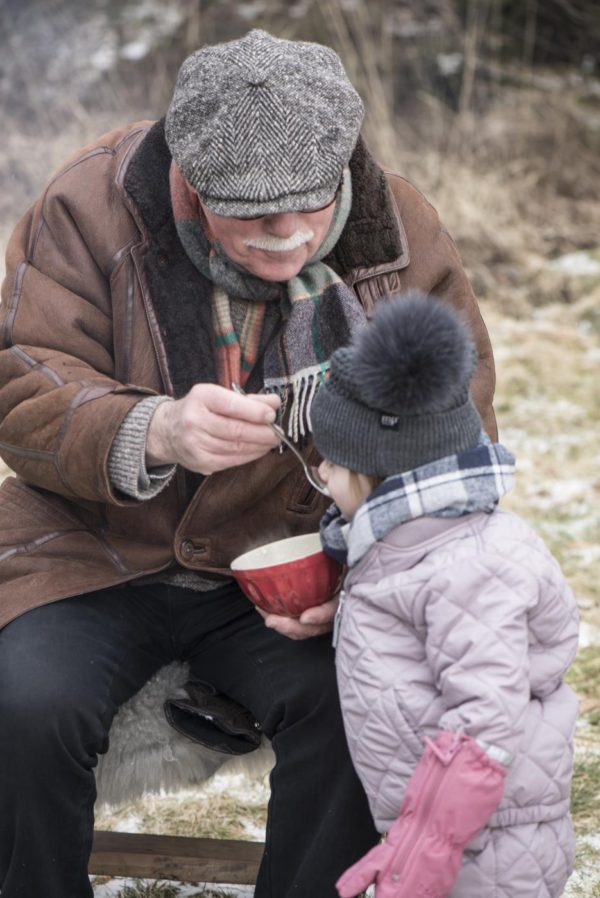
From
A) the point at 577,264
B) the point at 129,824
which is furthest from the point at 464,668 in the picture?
the point at 577,264

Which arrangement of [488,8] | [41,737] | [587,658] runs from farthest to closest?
1. [488,8]
2. [587,658]
3. [41,737]

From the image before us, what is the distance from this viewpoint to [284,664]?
1.98 meters

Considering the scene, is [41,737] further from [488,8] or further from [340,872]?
[488,8]

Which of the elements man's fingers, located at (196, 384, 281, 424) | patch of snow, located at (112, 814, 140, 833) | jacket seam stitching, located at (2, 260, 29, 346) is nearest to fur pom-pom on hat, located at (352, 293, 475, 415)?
man's fingers, located at (196, 384, 281, 424)

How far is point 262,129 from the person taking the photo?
1.78 metres

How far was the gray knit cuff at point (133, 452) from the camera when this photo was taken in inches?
72.5

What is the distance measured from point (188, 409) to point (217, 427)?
0.18 feet

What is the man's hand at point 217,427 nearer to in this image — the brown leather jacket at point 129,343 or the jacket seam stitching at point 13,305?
the brown leather jacket at point 129,343

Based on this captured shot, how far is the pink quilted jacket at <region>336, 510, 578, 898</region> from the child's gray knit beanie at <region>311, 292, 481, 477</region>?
113 millimetres

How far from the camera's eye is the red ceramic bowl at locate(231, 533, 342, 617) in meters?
1.82

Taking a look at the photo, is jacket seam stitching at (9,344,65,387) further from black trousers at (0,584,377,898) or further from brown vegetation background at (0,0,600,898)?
brown vegetation background at (0,0,600,898)

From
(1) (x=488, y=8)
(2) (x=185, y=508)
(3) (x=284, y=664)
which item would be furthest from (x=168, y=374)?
(1) (x=488, y=8)

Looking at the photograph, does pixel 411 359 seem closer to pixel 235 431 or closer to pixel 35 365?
pixel 235 431

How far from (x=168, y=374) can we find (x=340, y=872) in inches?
34.5
